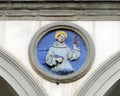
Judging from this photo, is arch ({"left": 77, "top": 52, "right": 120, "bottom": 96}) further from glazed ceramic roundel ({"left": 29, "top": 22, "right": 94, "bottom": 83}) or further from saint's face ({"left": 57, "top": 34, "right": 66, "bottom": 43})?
saint's face ({"left": 57, "top": 34, "right": 66, "bottom": 43})

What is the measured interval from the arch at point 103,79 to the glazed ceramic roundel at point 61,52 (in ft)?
0.51

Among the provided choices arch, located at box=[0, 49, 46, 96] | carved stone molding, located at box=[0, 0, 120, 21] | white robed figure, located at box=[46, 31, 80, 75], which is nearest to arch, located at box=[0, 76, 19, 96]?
arch, located at box=[0, 49, 46, 96]

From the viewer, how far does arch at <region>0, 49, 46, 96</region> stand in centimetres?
994

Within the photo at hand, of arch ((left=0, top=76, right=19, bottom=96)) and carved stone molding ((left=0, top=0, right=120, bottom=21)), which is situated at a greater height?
carved stone molding ((left=0, top=0, right=120, bottom=21))

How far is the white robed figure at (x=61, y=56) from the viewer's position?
393 inches

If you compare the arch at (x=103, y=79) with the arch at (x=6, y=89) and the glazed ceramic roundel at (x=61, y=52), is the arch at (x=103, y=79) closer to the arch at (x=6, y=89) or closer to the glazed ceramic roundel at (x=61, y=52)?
the glazed ceramic roundel at (x=61, y=52)

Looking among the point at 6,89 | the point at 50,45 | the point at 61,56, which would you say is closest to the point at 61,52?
the point at 61,56

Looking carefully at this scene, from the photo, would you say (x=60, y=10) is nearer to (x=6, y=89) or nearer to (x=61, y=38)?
Answer: (x=61, y=38)

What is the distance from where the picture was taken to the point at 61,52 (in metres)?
10.1

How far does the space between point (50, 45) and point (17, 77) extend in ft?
2.06

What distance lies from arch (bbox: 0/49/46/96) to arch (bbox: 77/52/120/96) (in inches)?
23.6

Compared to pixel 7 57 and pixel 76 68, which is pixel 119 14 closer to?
pixel 76 68

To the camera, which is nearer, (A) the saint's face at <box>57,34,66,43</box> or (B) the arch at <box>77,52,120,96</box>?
(B) the arch at <box>77,52,120,96</box>

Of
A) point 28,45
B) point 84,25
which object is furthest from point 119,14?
point 28,45
